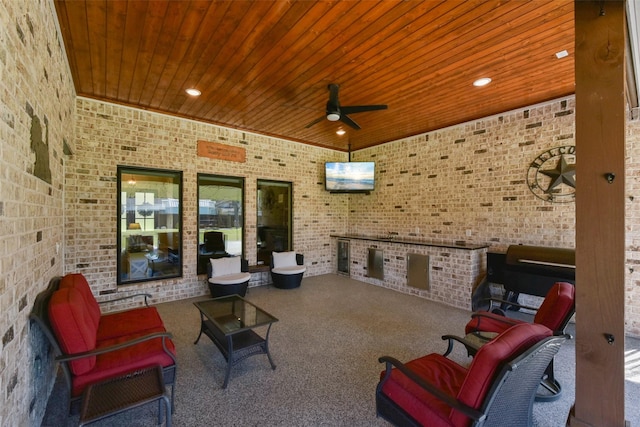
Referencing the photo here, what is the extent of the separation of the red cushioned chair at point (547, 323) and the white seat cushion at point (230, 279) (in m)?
3.53

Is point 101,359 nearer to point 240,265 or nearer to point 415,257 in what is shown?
point 240,265

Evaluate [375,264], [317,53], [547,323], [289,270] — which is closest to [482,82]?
[317,53]

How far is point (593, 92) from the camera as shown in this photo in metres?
1.50

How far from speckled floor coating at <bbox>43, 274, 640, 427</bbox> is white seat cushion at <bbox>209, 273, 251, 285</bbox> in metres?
0.52

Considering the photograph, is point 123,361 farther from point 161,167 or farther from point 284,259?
point 284,259

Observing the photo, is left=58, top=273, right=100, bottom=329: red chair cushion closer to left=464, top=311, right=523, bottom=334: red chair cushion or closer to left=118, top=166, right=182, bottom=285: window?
left=118, top=166, right=182, bottom=285: window

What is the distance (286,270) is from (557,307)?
14.6 ft

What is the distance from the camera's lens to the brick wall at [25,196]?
1.42m

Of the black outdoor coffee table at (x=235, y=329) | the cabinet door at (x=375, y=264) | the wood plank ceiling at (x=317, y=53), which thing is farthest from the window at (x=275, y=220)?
the black outdoor coffee table at (x=235, y=329)

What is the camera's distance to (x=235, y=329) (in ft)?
9.14

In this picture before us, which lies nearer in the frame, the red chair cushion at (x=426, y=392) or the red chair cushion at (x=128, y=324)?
the red chair cushion at (x=426, y=392)

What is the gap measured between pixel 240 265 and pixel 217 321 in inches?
98.5

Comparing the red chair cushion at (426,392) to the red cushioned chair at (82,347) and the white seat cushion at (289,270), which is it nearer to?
the red cushioned chair at (82,347)

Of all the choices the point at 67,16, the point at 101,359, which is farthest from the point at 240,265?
the point at 67,16
